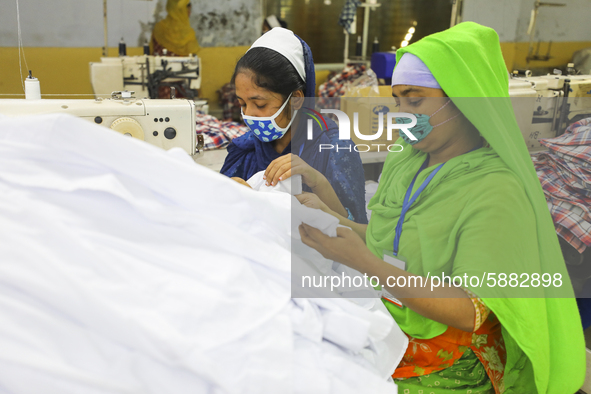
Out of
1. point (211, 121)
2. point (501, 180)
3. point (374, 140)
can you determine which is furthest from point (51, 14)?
point (501, 180)

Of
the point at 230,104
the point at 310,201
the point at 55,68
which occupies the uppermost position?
the point at 55,68

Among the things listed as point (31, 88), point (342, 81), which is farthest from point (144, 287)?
point (342, 81)

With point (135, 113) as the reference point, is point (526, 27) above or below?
above

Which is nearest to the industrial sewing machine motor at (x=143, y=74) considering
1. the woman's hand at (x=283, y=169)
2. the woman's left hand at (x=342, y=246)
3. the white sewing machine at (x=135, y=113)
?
the white sewing machine at (x=135, y=113)

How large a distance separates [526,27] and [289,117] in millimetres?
5590

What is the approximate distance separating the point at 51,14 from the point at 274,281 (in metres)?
5.02

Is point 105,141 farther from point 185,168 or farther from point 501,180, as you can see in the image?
point 501,180

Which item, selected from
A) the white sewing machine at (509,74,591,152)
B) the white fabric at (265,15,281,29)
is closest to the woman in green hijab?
the white sewing machine at (509,74,591,152)

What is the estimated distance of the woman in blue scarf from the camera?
147cm

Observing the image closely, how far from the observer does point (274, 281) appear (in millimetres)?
800

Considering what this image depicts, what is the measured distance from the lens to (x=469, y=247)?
91 centimetres

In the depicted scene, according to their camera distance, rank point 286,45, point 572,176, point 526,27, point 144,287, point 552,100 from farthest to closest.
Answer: point 526,27 → point 552,100 → point 572,176 → point 286,45 → point 144,287

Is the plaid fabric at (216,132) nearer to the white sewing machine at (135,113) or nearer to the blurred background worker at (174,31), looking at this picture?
the white sewing machine at (135,113)

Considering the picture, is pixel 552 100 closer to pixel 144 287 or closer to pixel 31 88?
pixel 144 287
